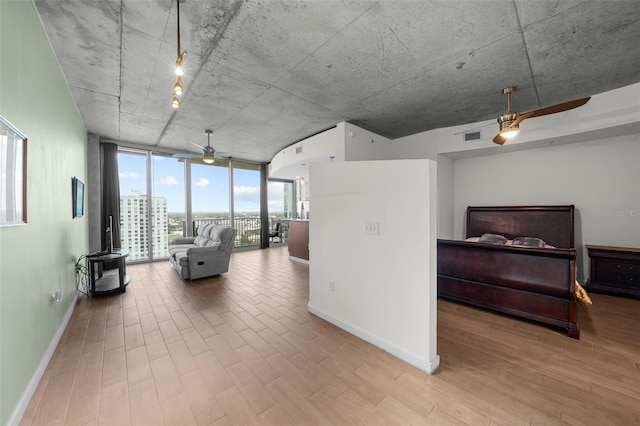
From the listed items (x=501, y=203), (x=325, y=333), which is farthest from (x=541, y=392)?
(x=501, y=203)

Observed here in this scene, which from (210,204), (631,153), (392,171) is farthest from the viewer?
(210,204)

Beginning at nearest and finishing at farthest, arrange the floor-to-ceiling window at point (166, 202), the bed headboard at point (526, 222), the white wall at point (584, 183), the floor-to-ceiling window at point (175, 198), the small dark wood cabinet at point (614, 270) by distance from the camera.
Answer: the small dark wood cabinet at point (614, 270)
the white wall at point (584, 183)
the bed headboard at point (526, 222)
the floor-to-ceiling window at point (175, 198)
the floor-to-ceiling window at point (166, 202)

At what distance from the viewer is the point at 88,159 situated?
16.1 feet

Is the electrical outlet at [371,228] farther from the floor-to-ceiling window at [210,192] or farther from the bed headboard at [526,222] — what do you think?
the floor-to-ceiling window at [210,192]

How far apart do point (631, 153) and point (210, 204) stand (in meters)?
8.83

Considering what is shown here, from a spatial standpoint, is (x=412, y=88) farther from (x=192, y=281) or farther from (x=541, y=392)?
(x=192, y=281)

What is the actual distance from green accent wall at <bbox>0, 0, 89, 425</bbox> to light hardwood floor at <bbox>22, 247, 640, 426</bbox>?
307mm

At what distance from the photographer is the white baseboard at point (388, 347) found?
1.92m

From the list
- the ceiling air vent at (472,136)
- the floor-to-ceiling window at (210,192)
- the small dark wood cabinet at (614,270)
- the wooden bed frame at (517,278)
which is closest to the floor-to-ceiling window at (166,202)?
the floor-to-ceiling window at (210,192)

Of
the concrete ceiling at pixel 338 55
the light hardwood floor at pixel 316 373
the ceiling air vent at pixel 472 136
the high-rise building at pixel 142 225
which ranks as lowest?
the light hardwood floor at pixel 316 373

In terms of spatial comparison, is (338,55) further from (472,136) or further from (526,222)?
(526,222)

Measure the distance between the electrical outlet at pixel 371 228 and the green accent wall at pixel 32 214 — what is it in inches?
100

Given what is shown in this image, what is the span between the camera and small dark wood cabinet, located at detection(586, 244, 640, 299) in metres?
3.41

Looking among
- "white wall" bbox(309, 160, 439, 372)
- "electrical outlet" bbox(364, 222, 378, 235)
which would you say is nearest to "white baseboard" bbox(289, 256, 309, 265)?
"white wall" bbox(309, 160, 439, 372)
